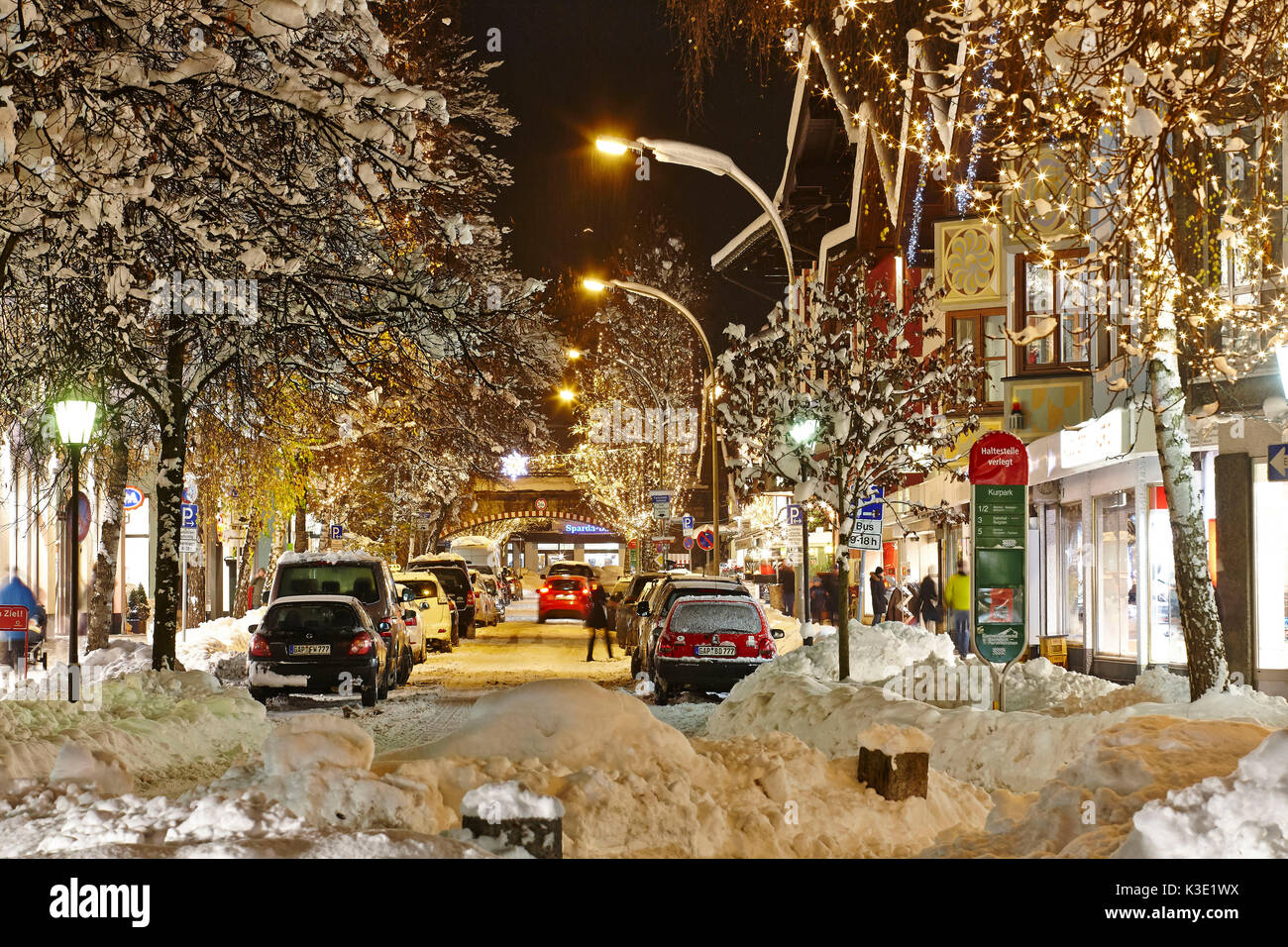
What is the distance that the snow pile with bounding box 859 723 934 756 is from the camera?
34.0 ft

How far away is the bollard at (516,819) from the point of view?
24.5 ft

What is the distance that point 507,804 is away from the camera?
24.8 ft

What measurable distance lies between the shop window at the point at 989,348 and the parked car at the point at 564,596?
24154mm

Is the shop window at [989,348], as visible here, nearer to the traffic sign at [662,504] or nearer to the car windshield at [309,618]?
the car windshield at [309,618]

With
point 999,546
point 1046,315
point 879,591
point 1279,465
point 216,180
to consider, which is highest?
point 1046,315

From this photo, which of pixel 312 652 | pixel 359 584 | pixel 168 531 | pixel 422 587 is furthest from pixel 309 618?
A: pixel 422 587

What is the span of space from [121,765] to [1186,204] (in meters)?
14.6

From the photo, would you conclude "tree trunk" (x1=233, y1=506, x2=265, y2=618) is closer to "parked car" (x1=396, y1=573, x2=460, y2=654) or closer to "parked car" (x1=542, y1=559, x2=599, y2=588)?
"parked car" (x1=396, y1=573, x2=460, y2=654)

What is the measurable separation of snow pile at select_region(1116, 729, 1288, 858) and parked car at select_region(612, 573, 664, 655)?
2246 centimetres

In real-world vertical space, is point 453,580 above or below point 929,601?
above

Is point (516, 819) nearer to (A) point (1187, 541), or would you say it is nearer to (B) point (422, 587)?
(A) point (1187, 541)

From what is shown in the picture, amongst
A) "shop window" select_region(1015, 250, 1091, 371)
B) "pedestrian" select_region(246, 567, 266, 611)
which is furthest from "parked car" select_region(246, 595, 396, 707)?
"pedestrian" select_region(246, 567, 266, 611)

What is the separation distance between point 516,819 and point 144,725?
7.16m
